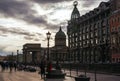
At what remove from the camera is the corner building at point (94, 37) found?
123m

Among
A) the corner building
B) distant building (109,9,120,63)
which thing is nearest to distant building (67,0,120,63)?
the corner building

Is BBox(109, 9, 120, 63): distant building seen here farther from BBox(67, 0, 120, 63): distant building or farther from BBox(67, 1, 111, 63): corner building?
BBox(67, 1, 111, 63): corner building

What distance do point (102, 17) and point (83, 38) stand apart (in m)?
29.8

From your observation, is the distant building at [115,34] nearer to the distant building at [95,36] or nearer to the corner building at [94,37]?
the distant building at [95,36]

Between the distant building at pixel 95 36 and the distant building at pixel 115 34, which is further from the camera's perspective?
the distant building at pixel 95 36

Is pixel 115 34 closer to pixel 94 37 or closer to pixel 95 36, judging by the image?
pixel 95 36

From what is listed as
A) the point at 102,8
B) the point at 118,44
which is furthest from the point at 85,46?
the point at 118,44

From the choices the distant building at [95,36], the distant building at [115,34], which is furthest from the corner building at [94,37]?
the distant building at [115,34]

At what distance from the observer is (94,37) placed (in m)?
139

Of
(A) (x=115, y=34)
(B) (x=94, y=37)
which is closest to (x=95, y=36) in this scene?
(B) (x=94, y=37)

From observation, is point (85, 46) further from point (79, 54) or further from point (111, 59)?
point (111, 59)

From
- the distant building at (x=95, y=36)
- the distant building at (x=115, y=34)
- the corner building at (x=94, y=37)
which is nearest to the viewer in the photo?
the distant building at (x=115, y=34)

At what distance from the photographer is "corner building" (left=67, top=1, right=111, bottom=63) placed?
405ft

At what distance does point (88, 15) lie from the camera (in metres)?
150
